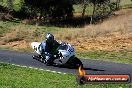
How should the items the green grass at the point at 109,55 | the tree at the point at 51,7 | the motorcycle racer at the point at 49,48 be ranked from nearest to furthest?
the motorcycle racer at the point at 49,48
the green grass at the point at 109,55
the tree at the point at 51,7

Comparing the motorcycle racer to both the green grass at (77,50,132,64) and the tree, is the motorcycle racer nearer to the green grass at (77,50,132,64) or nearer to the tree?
the green grass at (77,50,132,64)

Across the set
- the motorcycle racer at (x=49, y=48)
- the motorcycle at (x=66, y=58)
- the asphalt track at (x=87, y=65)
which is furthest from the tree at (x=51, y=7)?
the motorcycle at (x=66, y=58)

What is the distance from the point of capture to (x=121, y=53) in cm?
2755

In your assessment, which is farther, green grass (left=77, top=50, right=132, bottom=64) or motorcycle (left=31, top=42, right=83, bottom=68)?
green grass (left=77, top=50, right=132, bottom=64)

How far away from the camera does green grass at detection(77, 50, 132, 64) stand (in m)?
25.5

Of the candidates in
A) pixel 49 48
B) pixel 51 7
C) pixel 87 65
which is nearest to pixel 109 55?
pixel 87 65

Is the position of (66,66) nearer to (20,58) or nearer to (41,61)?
(41,61)

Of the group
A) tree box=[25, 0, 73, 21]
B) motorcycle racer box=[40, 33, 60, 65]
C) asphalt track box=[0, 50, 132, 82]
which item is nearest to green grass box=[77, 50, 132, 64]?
asphalt track box=[0, 50, 132, 82]

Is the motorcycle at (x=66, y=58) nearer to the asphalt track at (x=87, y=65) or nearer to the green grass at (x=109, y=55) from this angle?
the asphalt track at (x=87, y=65)

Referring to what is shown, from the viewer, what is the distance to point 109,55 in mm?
26844

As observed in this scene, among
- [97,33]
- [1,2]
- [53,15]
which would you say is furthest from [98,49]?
[1,2]

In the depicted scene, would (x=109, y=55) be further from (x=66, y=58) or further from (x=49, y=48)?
(x=66, y=58)

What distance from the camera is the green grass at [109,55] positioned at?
83.5 ft

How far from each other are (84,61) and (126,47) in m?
7.02
